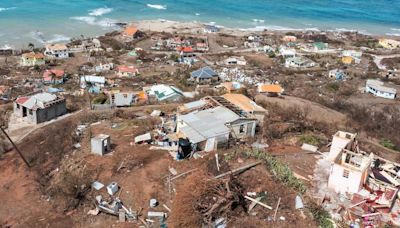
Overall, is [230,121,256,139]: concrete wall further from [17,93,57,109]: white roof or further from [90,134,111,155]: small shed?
[17,93,57,109]: white roof

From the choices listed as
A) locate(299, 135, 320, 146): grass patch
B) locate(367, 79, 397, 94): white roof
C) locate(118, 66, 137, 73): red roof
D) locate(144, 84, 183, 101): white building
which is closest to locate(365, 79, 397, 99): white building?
locate(367, 79, 397, 94): white roof

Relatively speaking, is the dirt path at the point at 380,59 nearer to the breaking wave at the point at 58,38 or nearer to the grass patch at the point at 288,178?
the breaking wave at the point at 58,38

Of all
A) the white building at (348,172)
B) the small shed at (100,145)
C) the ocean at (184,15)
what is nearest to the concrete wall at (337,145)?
the white building at (348,172)

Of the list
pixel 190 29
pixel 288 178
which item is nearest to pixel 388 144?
pixel 288 178

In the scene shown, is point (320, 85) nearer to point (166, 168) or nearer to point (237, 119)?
point (237, 119)

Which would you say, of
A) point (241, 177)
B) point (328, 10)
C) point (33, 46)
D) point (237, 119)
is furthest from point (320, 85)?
Result: point (328, 10)
